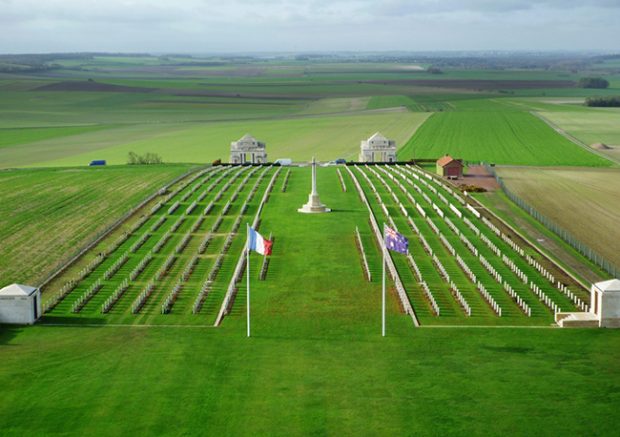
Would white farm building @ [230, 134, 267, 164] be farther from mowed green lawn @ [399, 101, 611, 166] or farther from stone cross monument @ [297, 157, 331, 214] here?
stone cross monument @ [297, 157, 331, 214]

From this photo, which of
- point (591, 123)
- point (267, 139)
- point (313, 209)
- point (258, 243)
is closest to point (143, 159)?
point (267, 139)

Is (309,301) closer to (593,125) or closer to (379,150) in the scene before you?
(379,150)

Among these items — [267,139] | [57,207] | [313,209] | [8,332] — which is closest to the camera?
[8,332]

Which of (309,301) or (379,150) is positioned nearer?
(309,301)

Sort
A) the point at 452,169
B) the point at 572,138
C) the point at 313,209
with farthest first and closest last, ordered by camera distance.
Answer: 1. the point at 572,138
2. the point at 452,169
3. the point at 313,209

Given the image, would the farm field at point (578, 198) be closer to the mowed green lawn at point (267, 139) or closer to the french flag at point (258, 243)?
the french flag at point (258, 243)

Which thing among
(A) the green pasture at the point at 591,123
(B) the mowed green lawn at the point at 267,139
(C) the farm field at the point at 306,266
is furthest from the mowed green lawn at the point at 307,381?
(A) the green pasture at the point at 591,123

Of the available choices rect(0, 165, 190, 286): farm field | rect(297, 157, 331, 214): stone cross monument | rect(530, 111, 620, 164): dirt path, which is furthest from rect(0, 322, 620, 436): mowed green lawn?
rect(530, 111, 620, 164): dirt path
